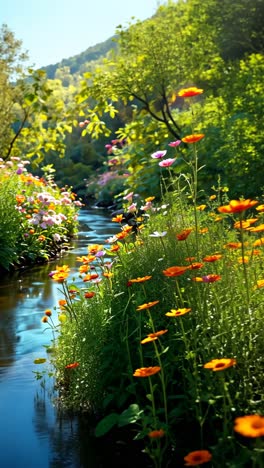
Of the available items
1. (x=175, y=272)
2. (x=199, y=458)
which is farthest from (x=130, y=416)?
(x=199, y=458)

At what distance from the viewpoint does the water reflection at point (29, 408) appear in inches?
131

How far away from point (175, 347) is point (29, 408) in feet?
4.23

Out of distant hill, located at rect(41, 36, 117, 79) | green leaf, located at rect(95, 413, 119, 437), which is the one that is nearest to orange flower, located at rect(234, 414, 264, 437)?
green leaf, located at rect(95, 413, 119, 437)

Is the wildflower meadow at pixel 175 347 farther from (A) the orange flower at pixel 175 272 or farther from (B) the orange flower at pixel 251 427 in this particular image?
(B) the orange flower at pixel 251 427

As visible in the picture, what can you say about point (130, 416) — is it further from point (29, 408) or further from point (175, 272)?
point (29, 408)

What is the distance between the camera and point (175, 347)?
10.7 ft

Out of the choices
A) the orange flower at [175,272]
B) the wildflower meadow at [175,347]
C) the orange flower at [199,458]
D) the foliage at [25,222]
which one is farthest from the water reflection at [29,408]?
the foliage at [25,222]

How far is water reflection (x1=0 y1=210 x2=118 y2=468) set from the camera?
332 centimetres

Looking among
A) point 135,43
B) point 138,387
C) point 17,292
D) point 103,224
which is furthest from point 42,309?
point 103,224

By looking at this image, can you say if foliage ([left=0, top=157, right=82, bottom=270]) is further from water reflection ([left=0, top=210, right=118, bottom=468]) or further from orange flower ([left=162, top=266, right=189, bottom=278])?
orange flower ([left=162, top=266, right=189, bottom=278])

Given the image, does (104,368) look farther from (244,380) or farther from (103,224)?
(103,224)

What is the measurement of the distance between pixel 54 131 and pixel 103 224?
988cm

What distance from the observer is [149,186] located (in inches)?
471

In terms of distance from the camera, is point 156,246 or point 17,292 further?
point 17,292
